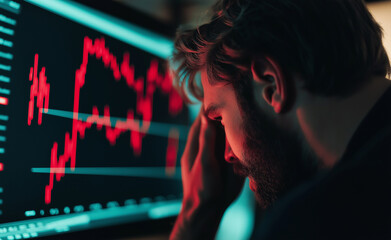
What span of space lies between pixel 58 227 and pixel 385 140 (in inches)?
19.7

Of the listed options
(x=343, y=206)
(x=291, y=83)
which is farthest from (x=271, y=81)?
(x=343, y=206)

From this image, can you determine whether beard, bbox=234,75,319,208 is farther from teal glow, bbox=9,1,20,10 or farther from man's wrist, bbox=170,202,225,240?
teal glow, bbox=9,1,20,10

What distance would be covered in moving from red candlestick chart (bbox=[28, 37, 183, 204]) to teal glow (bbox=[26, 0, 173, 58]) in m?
0.03

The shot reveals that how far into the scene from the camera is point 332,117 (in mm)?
556

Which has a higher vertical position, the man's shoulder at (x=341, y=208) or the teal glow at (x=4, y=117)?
the teal glow at (x=4, y=117)

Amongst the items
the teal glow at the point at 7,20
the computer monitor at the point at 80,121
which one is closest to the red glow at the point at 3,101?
the computer monitor at the point at 80,121

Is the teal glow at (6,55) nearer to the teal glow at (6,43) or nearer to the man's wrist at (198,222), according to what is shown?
the teal glow at (6,43)

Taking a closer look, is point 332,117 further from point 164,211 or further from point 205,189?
point 164,211

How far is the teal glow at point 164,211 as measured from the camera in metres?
0.88

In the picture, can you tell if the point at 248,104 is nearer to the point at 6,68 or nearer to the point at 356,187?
the point at 356,187

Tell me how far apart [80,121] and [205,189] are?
11.1 inches

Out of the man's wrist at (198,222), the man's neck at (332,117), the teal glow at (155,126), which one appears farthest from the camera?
the man's wrist at (198,222)

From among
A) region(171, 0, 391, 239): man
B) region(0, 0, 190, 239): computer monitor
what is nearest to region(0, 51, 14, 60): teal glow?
region(0, 0, 190, 239): computer monitor

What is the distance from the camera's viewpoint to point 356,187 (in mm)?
398
